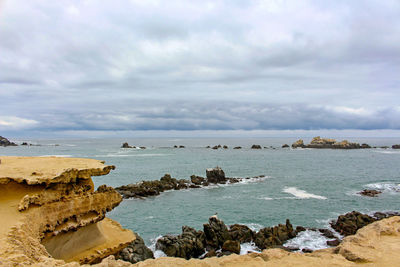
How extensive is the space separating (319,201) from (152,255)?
22995 mm

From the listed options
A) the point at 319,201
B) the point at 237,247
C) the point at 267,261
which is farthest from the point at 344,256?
the point at 319,201

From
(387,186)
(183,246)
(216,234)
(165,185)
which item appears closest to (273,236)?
(216,234)

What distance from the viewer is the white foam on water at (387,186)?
36938 millimetres

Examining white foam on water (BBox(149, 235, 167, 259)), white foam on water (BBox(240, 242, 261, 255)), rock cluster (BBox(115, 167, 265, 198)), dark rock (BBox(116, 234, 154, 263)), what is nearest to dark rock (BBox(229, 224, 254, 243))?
white foam on water (BBox(240, 242, 261, 255))

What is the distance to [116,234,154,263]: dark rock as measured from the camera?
1518 centimetres

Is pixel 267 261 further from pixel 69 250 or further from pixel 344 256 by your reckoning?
Result: pixel 69 250

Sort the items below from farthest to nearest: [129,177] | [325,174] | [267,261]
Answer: [325,174] → [129,177] → [267,261]

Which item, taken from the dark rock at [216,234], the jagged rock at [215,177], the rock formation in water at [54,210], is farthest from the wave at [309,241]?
the jagged rock at [215,177]

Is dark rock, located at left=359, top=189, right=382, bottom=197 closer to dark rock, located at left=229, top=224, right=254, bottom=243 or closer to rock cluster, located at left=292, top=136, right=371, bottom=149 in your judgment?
dark rock, located at left=229, top=224, right=254, bottom=243

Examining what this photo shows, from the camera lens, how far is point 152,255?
1684 cm

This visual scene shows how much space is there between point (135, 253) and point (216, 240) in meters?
5.87

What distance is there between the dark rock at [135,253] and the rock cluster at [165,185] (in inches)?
705

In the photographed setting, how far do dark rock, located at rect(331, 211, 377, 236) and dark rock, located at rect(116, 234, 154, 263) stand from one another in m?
16.1

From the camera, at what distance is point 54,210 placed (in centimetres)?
1032
